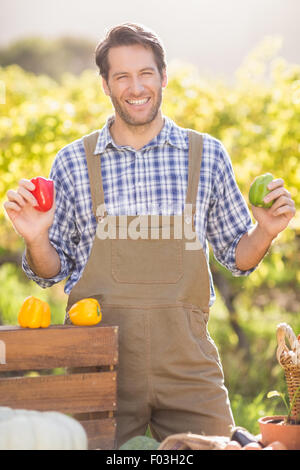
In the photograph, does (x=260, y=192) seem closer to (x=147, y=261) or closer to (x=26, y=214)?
(x=147, y=261)

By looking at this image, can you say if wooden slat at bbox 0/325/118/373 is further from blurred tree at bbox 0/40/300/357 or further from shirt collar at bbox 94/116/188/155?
blurred tree at bbox 0/40/300/357

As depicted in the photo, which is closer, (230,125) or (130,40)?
(130,40)

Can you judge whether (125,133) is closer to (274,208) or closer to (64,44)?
(274,208)

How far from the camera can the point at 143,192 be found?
7.65ft

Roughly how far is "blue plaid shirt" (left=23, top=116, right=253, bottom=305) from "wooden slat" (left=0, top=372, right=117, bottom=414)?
527 millimetres

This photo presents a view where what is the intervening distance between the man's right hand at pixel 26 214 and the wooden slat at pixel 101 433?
63cm

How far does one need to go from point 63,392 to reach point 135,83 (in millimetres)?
1061

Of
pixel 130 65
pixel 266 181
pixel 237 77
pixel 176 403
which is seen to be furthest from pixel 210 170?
pixel 237 77

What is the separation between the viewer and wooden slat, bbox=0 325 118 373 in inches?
73.7

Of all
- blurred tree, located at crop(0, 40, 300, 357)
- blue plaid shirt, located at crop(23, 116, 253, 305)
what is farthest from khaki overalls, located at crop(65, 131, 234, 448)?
blurred tree, located at crop(0, 40, 300, 357)

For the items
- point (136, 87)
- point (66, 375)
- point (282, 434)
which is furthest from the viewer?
point (136, 87)

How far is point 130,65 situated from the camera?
230cm

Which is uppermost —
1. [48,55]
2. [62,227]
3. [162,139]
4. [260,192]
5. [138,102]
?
[48,55]

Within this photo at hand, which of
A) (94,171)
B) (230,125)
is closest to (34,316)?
(94,171)
